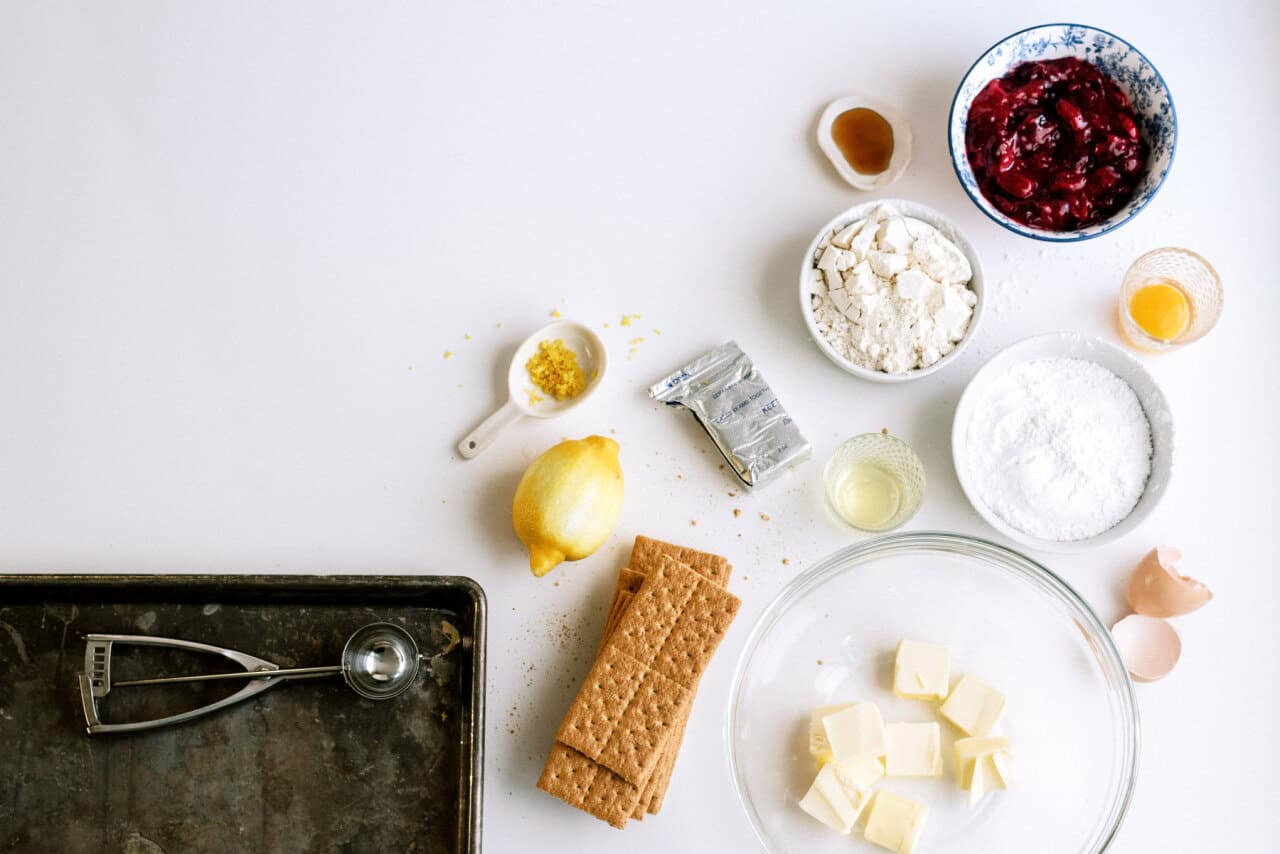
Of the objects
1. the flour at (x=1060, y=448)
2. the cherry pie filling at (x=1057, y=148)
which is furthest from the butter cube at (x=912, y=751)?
the cherry pie filling at (x=1057, y=148)

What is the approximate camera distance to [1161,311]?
1.77m

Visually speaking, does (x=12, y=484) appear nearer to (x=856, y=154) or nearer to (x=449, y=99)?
(x=449, y=99)

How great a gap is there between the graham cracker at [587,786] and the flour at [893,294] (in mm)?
783

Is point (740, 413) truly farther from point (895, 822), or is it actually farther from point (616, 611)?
point (895, 822)

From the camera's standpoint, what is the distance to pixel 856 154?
1.84m

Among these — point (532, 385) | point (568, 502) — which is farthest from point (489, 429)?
point (568, 502)

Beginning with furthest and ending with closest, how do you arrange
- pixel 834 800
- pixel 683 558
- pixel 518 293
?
pixel 518 293
pixel 683 558
pixel 834 800

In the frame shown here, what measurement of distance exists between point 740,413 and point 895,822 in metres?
0.69

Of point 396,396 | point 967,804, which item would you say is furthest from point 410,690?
point 967,804

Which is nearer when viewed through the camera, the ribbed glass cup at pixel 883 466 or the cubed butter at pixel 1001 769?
the cubed butter at pixel 1001 769

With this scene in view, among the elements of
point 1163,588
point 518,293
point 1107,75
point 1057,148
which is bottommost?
point 1163,588

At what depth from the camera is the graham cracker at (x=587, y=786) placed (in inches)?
62.7

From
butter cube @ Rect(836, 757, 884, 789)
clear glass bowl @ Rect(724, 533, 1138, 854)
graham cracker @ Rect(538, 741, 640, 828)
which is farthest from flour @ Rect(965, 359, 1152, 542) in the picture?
graham cracker @ Rect(538, 741, 640, 828)

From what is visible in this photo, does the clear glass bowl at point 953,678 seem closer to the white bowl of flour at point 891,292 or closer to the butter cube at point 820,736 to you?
the butter cube at point 820,736
